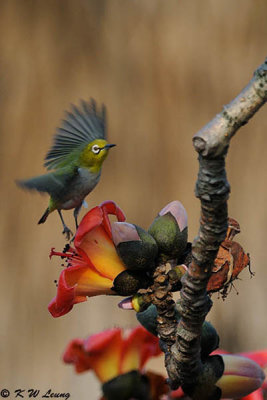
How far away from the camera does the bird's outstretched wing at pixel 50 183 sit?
75cm

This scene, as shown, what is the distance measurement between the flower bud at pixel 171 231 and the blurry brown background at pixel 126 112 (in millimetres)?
1066

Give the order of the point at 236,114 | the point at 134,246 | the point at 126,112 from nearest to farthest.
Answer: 1. the point at 236,114
2. the point at 134,246
3. the point at 126,112

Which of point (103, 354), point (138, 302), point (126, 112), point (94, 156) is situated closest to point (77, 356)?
point (103, 354)

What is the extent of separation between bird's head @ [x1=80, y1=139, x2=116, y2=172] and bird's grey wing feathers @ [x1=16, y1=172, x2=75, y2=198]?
Answer: 28mm

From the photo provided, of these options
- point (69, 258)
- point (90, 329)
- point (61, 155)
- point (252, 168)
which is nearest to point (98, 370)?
point (69, 258)

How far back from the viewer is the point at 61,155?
2.89 ft

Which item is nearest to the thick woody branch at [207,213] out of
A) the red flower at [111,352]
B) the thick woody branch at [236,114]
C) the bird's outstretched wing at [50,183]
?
the thick woody branch at [236,114]

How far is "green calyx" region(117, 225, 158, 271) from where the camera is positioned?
0.53 metres

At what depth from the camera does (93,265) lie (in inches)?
22.6

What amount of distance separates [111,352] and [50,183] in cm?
21

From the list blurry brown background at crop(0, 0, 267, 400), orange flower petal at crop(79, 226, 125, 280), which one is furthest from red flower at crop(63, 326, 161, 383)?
blurry brown background at crop(0, 0, 267, 400)

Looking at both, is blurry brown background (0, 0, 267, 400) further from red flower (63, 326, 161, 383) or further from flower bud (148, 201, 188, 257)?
flower bud (148, 201, 188, 257)

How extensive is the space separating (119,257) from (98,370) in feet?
0.44

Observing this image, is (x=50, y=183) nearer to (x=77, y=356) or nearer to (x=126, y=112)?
(x=77, y=356)
